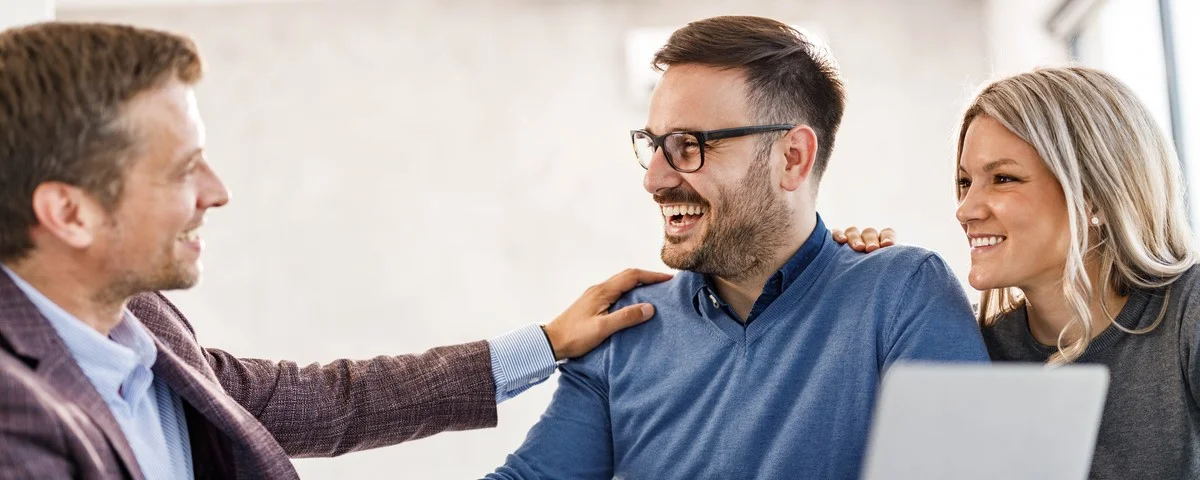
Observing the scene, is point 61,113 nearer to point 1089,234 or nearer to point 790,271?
point 790,271

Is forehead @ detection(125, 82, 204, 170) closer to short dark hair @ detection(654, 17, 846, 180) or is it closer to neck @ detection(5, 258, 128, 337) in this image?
neck @ detection(5, 258, 128, 337)

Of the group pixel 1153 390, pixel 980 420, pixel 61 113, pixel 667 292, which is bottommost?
pixel 1153 390

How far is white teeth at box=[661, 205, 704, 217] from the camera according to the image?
1.96 m

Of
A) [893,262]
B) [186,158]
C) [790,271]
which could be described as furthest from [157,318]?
[893,262]

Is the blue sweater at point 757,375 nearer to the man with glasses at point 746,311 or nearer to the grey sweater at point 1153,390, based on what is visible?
the man with glasses at point 746,311

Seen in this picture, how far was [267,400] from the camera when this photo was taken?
1.87m

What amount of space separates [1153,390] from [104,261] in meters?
1.54

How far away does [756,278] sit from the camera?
1947 mm

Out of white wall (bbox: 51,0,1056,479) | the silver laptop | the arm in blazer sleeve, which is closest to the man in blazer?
the arm in blazer sleeve

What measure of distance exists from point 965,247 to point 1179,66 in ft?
4.88

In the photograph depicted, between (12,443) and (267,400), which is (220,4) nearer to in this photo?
(267,400)

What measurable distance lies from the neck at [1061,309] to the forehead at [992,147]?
217 mm

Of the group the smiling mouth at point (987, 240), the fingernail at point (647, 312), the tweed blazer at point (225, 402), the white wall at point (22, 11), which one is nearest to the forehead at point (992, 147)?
the smiling mouth at point (987, 240)

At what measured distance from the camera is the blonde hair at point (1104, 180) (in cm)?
180
